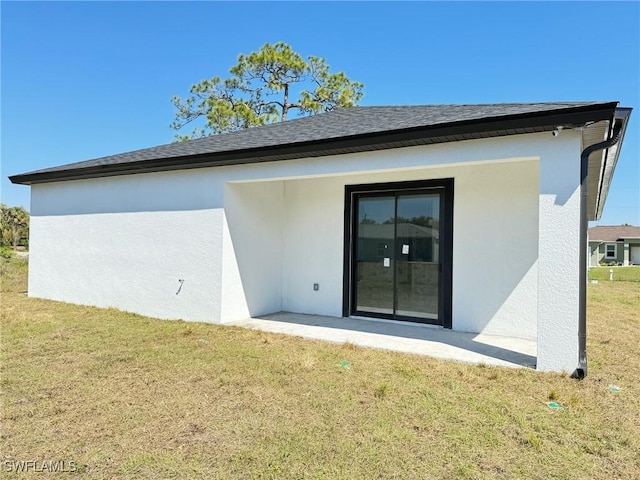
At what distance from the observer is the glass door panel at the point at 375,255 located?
8086mm

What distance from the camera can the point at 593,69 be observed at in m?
11.6

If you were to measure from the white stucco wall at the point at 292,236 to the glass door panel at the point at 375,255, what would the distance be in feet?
1.42

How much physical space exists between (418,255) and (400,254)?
0.37m

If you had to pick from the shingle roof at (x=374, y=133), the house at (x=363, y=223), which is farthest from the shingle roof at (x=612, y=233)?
the shingle roof at (x=374, y=133)

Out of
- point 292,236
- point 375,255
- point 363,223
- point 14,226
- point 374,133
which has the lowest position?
point 375,255

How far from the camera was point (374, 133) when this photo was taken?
5.93 m

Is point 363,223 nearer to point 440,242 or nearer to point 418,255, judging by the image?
point 418,255

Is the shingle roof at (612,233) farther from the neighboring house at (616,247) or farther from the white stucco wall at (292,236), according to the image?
the white stucco wall at (292,236)

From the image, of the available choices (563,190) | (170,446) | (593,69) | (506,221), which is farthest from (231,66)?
(170,446)

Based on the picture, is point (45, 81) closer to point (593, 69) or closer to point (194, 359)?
point (194, 359)

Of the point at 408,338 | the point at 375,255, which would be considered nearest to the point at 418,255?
the point at 375,255

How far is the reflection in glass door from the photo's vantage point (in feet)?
25.0

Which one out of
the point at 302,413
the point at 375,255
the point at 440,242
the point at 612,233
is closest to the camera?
the point at 302,413

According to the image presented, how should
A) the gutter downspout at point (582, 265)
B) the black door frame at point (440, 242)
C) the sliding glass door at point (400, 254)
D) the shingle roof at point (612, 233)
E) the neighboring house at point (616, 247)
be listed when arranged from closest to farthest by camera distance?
the gutter downspout at point (582, 265) < the black door frame at point (440, 242) < the sliding glass door at point (400, 254) < the neighboring house at point (616, 247) < the shingle roof at point (612, 233)
